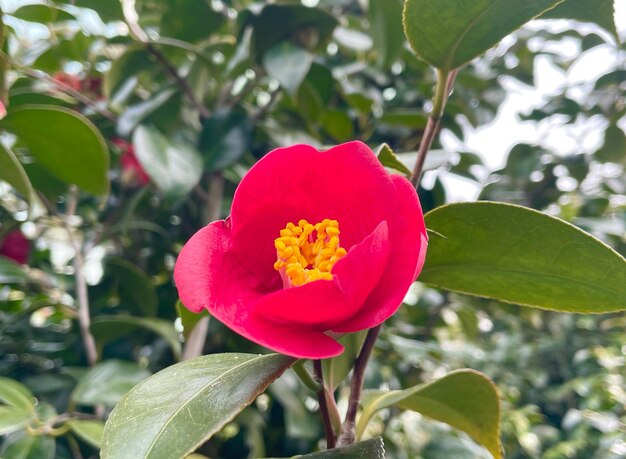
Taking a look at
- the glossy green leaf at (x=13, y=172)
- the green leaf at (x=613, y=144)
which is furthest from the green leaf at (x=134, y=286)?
the green leaf at (x=613, y=144)

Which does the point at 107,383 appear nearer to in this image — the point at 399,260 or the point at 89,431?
the point at 89,431

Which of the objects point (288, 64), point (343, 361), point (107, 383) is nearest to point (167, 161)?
point (288, 64)

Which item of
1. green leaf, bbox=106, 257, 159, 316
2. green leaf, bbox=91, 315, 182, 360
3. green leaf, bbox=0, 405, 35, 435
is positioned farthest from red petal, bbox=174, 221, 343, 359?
green leaf, bbox=106, 257, 159, 316

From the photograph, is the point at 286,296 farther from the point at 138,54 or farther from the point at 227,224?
the point at 138,54

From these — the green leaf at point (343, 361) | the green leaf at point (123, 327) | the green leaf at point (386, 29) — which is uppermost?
the green leaf at point (386, 29)

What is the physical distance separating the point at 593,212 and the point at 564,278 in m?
0.98

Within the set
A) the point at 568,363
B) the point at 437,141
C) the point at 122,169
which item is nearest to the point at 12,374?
the point at 122,169

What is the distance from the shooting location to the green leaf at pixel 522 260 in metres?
0.41

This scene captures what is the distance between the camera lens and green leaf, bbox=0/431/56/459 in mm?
681

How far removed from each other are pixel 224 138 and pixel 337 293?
594 millimetres

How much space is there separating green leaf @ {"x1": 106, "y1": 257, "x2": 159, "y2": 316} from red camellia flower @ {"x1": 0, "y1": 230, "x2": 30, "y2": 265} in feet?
0.81

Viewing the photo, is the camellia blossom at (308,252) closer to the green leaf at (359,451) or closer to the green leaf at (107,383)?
the green leaf at (359,451)

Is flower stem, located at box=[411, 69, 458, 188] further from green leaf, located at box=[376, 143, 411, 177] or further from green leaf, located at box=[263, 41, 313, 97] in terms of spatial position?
green leaf, located at box=[263, 41, 313, 97]

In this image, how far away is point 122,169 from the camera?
113 centimetres
